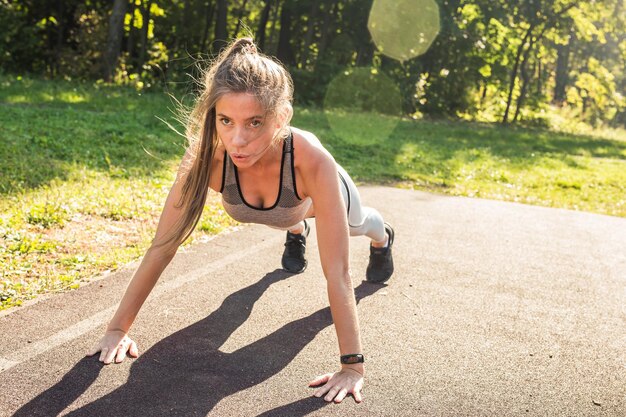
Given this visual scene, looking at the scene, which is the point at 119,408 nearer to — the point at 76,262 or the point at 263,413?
the point at 263,413

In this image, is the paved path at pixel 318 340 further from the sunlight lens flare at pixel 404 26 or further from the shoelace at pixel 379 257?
the sunlight lens flare at pixel 404 26

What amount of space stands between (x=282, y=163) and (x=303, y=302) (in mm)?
1315

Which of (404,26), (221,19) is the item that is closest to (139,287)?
(221,19)

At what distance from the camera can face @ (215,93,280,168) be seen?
3.06 m

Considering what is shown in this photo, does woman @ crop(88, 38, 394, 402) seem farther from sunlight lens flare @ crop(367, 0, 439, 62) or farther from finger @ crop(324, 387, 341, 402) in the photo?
sunlight lens flare @ crop(367, 0, 439, 62)

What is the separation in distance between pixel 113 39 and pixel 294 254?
16.6 meters

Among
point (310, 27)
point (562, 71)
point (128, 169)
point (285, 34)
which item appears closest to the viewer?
point (128, 169)

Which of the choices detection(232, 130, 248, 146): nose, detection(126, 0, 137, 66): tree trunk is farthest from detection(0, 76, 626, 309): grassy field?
detection(126, 0, 137, 66): tree trunk

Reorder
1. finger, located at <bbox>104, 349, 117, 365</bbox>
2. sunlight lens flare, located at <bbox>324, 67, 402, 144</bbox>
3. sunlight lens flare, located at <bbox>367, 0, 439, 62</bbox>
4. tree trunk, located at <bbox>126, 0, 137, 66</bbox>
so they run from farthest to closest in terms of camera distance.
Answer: sunlight lens flare, located at <bbox>367, 0, 439, 62</bbox> < tree trunk, located at <bbox>126, 0, 137, 66</bbox> < sunlight lens flare, located at <bbox>324, 67, 402, 144</bbox> < finger, located at <bbox>104, 349, 117, 365</bbox>

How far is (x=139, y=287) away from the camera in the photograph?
3.40 metres

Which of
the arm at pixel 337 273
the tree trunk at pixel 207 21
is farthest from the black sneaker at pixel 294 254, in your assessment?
the tree trunk at pixel 207 21

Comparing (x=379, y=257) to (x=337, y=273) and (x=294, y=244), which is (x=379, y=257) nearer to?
(x=294, y=244)

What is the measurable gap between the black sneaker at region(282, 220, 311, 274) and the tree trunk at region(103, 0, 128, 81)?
52.3 ft

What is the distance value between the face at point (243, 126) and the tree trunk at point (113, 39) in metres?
17.6
